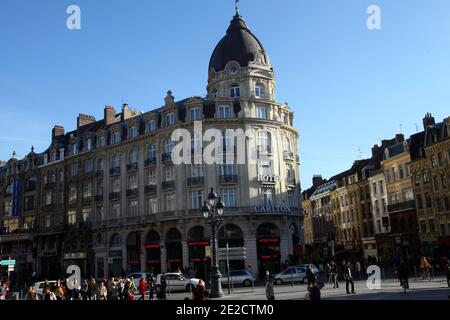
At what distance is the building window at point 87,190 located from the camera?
188ft

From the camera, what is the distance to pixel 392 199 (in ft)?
189

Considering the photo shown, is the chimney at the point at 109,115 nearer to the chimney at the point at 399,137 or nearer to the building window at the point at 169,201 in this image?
the building window at the point at 169,201

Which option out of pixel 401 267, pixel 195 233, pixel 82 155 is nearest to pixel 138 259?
pixel 195 233

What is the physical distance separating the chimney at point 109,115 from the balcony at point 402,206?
35877mm

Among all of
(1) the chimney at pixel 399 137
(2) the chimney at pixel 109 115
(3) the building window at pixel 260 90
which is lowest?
(1) the chimney at pixel 399 137

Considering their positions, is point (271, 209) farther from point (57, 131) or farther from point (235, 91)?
point (57, 131)

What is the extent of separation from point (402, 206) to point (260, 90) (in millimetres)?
21215

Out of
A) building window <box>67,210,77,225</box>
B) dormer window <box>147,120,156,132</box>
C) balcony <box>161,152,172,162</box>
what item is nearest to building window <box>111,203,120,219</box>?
building window <box>67,210,77,225</box>

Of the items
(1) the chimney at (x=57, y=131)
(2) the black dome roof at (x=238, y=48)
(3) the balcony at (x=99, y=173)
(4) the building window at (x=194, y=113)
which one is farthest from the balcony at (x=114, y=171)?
(1) the chimney at (x=57, y=131)

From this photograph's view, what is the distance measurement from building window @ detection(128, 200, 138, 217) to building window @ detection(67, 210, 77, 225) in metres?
9.80

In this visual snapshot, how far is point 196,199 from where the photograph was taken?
47281 millimetres

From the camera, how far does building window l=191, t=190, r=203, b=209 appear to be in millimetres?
47062

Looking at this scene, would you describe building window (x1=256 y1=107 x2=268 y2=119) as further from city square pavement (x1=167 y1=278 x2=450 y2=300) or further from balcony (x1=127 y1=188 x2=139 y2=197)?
city square pavement (x1=167 y1=278 x2=450 y2=300)
